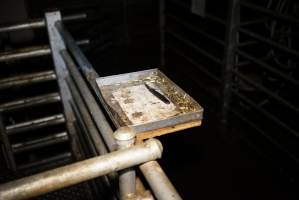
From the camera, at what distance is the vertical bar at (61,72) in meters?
2.10

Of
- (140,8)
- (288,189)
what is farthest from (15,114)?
(140,8)

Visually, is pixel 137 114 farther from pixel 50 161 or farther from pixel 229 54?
pixel 229 54

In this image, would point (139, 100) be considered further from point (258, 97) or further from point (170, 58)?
point (170, 58)

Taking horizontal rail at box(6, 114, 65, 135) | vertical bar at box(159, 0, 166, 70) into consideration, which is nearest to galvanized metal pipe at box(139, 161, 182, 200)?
horizontal rail at box(6, 114, 65, 135)

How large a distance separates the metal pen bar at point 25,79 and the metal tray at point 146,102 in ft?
Answer: 3.42

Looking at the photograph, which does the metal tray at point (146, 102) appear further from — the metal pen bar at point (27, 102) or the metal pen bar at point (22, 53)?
the metal pen bar at point (27, 102)

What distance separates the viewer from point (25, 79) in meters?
2.20

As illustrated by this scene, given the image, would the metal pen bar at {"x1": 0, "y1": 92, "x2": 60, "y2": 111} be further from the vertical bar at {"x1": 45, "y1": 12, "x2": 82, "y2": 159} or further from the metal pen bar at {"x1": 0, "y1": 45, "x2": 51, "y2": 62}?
the metal pen bar at {"x1": 0, "y1": 45, "x2": 51, "y2": 62}

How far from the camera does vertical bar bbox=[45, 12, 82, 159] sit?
210 cm

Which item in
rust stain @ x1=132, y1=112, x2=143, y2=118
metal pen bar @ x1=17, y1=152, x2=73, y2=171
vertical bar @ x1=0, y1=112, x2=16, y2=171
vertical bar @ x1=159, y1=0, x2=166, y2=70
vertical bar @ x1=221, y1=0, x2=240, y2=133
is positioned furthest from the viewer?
vertical bar @ x1=159, y1=0, x2=166, y2=70

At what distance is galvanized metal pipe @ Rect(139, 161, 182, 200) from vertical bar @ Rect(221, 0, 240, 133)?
101 inches

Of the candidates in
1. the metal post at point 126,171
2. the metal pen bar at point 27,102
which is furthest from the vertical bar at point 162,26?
the metal post at point 126,171

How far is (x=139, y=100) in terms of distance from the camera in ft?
4.18

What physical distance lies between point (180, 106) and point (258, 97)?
3.13 m
